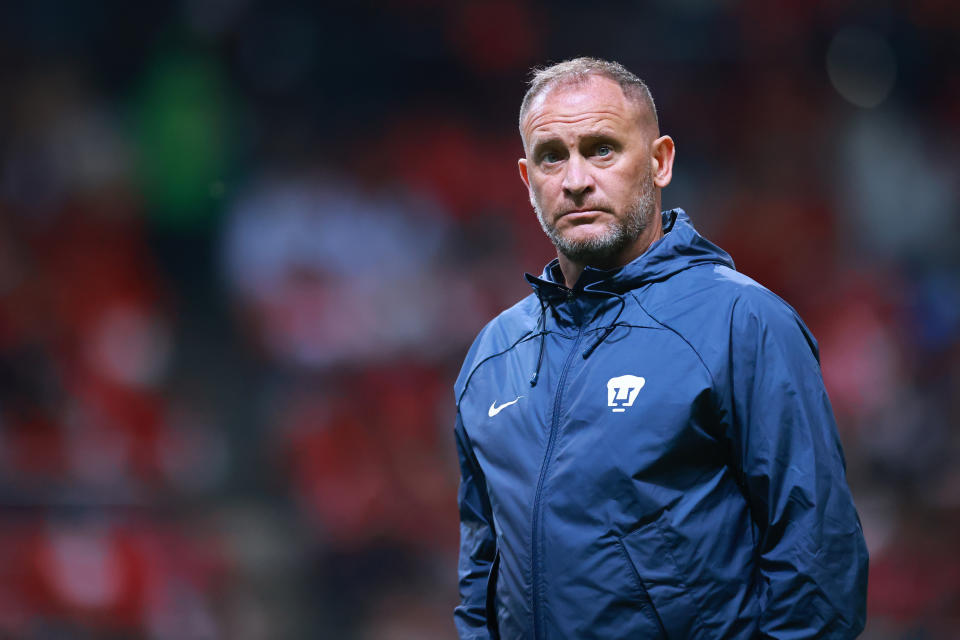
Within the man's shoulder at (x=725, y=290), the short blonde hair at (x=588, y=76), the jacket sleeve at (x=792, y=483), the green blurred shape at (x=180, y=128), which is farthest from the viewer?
the green blurred shape at (x=180, y=128)

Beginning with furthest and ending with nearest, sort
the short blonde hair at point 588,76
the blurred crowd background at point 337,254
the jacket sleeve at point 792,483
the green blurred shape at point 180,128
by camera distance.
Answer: the green blurred shape at point 180,128 < the blurred crowd background at point 337,254 < the short blonde hair at point 588,76 < the jacket sleeve at point 792,483

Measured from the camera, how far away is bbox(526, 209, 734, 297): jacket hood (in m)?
1.40

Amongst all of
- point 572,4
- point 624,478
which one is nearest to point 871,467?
point 572,4

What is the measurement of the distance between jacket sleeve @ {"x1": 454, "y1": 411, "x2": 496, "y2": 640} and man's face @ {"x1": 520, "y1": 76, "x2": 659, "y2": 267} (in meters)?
0.37

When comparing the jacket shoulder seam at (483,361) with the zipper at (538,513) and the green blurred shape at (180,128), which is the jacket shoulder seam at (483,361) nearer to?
the zipper at (538,513)

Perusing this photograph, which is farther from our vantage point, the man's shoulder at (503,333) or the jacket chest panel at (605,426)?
the man's shoulder at (503,333)

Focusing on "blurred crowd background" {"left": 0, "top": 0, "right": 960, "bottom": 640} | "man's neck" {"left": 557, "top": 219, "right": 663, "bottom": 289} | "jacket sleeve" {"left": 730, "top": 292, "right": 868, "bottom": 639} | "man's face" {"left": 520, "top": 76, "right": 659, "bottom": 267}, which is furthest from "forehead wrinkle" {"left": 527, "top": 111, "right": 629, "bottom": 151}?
"blurred crowd background" {"left": 0, "top": 0, "right": 960, "bottom": 640}

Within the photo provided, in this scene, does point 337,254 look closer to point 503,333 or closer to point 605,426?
point 503,333

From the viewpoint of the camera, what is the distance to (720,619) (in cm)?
122

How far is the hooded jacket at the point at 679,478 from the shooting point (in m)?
1.20

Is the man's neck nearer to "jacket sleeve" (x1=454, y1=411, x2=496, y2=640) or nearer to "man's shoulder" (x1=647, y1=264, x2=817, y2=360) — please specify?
"man's shoulder" (x1=647, y1=264, x2=817, y2=360)

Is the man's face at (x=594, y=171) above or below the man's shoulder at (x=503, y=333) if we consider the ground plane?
above

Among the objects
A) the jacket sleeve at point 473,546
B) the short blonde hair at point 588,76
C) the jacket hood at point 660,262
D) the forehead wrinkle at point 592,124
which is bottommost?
the jacket sleeve at point 473,546

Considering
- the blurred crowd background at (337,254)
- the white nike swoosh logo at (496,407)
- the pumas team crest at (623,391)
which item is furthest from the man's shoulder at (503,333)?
the blurred crowd background at (337,254)
